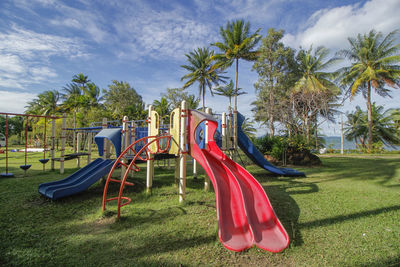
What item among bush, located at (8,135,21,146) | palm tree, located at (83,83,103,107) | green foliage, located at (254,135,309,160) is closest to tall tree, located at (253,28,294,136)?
green foliage, located at (254,135,309,160)

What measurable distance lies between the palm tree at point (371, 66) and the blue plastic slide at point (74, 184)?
25980 millimetres

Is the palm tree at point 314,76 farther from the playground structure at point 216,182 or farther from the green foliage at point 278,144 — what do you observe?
the playground structure at point 216,182

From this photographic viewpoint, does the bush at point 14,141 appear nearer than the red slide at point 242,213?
No


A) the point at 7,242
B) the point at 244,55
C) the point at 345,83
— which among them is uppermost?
the point at 244,55

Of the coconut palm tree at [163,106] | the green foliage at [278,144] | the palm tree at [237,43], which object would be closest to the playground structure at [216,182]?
the green foliage at [278,144]

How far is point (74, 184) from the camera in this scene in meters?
5.52

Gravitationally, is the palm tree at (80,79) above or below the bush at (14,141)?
above

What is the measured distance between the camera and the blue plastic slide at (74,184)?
4984 millimetres

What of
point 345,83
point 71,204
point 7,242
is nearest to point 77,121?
point 71,204

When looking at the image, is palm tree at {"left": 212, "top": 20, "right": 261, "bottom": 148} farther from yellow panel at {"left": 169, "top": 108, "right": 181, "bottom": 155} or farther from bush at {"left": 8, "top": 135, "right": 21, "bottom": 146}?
bush at {"left": 8, "top": 135, "right": 21, "bottom": 146}

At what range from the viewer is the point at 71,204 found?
493 centimetres

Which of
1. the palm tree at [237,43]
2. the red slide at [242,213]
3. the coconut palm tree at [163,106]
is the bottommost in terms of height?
the red slide at [242,213]

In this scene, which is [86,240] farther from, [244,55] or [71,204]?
[244,55]

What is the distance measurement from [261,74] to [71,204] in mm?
23228
